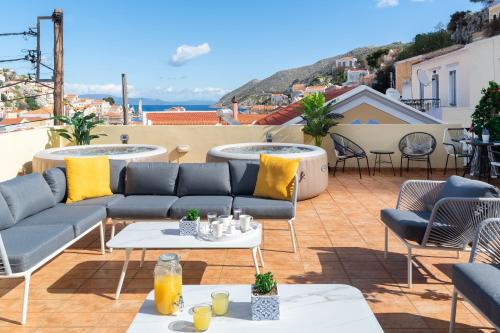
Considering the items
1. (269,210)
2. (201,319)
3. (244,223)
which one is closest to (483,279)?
(201,319)

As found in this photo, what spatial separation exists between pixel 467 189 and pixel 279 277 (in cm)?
173

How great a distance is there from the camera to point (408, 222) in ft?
12.8

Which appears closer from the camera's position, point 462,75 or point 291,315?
point 291,315

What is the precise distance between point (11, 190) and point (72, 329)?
1775 millimetres

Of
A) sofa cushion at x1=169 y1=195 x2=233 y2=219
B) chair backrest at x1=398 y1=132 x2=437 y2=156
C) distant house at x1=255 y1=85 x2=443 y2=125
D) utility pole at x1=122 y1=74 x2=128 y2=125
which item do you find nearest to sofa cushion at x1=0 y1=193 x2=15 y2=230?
sofa cushion at x1=169 y1=195 x2=233 y2=219

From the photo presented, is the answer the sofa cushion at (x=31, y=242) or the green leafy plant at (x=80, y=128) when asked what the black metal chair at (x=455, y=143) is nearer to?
the green leafy plant at (x=80, y=128)

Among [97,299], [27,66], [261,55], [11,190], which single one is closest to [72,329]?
→ [97,299]

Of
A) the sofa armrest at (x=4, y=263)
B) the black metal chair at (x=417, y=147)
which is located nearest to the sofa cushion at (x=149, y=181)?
the sofa armrest at (x=4, y=263)

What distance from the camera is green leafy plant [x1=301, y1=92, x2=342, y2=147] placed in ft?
32.2

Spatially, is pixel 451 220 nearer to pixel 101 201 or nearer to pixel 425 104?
pixel 101 201

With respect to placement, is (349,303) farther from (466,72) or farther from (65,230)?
(466,72)

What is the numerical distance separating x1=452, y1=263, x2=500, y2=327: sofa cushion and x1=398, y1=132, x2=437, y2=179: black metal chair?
6795mm

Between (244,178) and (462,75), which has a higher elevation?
(462,75)

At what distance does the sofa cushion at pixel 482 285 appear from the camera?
250 cm
